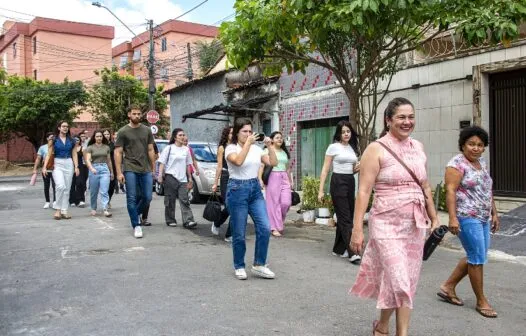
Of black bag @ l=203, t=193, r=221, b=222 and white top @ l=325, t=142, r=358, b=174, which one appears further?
black bag @ l=203, t=193, r=221, b=222

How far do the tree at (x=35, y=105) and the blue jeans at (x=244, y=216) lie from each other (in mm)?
30207

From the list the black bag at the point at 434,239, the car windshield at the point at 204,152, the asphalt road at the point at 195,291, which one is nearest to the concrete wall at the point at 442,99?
the asphalt road at the point at 195,291

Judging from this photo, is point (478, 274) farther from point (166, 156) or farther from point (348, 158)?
point (166, 156)

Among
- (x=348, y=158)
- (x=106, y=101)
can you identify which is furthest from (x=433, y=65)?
(x=106, y=101)

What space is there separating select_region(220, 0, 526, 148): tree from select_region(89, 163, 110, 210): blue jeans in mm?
3497

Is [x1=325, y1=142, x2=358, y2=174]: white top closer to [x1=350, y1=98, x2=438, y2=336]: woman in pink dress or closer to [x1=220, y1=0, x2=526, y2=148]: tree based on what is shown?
[x1=220, y1=0, x2=526, y2=148]: tree

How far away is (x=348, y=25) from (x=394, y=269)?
399 centimetres

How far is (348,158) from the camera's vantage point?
6613 mm

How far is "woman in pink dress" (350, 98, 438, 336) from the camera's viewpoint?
11.4 feet

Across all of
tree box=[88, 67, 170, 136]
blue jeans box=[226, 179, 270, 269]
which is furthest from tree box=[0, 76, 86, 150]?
blue jeans box=[226, 179, 270, 269]

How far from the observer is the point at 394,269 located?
136 inches

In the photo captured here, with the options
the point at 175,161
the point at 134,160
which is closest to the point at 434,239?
the point at 134,160

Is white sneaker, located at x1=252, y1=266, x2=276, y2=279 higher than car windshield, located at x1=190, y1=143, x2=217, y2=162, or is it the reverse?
car windshield, located at x1=190, y1=143, x2=217, y2=162

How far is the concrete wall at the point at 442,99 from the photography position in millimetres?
10344
